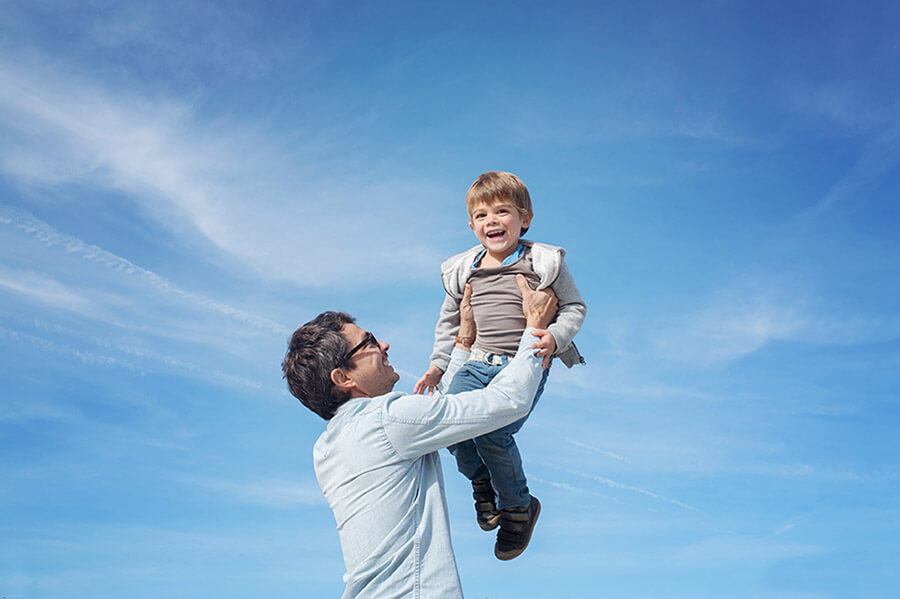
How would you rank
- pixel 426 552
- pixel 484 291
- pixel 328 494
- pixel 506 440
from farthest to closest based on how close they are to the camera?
1. pixel 484 291
2. pixel 506 440
3. pixel 328 494
4. pixel 426 552

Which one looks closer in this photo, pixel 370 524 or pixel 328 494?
pixel 370 524

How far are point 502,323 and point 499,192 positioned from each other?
38.7 inches

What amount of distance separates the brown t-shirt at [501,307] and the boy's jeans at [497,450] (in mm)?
144

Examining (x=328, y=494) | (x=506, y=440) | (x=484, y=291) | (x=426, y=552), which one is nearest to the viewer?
(x=426, y=552)

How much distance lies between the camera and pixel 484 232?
5.96 metres

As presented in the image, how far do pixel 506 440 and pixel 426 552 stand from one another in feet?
3.65

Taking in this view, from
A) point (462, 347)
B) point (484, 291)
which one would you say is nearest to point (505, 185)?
point (484, 291)

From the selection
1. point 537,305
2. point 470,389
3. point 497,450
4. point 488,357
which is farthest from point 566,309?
point 497,450

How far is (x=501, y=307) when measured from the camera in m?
5.91

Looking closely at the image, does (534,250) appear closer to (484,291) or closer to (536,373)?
(484,291)

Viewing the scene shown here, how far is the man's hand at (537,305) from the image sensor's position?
5641 mm

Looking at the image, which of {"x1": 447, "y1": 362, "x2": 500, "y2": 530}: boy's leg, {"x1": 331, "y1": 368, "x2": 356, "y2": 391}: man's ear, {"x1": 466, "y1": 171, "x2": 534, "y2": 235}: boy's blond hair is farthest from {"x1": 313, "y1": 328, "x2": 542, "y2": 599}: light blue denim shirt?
{"x1": 466, "y1": 171, "x2": 534, "y2": 235}: boy's blond hair

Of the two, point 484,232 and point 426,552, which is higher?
point 484,232

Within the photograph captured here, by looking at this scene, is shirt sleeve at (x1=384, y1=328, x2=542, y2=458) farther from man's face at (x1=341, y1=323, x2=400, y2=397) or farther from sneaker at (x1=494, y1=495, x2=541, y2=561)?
sneaker at (x1=494, y1=495, x2=541, y2=561)
